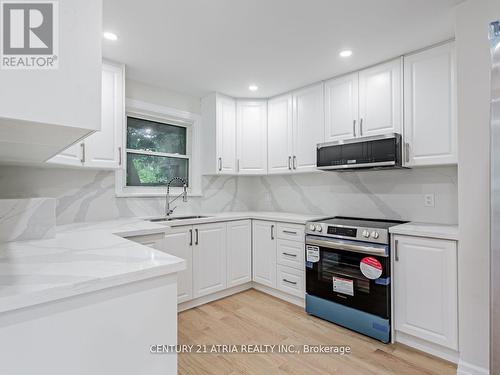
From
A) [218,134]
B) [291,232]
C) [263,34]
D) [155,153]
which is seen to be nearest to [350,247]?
[291,232]

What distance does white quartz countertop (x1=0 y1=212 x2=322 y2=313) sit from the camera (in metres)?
0.73

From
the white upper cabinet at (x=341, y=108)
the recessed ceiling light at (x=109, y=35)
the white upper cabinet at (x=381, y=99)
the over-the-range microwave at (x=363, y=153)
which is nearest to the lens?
the recessed ceiling light at (x=109, y=35)

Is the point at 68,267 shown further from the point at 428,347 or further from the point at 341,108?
the point at 341,108

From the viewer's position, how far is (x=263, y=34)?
2098mm

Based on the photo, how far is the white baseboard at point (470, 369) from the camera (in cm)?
163

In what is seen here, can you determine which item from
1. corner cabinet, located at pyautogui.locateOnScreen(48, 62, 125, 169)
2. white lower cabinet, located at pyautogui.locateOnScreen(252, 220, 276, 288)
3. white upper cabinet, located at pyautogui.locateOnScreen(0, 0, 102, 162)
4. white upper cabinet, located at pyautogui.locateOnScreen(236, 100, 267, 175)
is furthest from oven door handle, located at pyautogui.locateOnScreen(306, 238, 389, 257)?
white upper cabinet, located at pyautogui.locateOnScreen(0, 0, 102, 162)

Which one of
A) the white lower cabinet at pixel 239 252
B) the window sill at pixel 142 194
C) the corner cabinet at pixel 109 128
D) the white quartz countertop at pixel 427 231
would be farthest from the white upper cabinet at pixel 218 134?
the white quartz countertop at pixel 427 231

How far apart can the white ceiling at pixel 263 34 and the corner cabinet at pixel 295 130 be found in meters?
0.30

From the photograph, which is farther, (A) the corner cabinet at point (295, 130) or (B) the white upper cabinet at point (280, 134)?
(B) the white upper cabinet at point (280, 134)

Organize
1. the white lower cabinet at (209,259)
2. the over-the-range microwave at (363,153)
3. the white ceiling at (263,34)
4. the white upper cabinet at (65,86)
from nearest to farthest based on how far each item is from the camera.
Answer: the white upper cabinet at (65,86) → the white ceiling at (263,34) → the over-the-range microwave at (363,153) → the white lower cabinet at (209,259)

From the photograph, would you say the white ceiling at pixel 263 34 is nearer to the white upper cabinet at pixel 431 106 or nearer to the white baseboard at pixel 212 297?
the white upper cabinet at pixel 431 106

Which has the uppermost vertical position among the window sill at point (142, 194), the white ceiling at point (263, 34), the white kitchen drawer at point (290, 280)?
the white ceiling at point (263, 34)

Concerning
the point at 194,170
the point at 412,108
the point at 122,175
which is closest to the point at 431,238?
the point at 412,108

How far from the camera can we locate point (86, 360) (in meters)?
0.81
